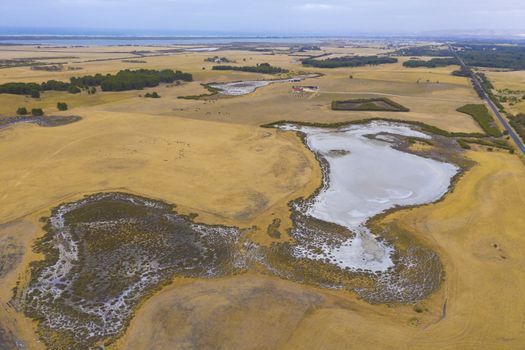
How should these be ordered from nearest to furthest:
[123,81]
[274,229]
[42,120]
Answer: [274,229] < [42,120] < [123,81]

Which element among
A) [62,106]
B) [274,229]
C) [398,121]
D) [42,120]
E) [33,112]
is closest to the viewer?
[274,229]

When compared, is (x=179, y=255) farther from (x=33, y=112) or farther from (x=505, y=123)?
(x=505, y=123)

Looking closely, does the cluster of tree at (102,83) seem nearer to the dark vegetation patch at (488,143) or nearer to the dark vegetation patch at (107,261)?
the dark vegetation patch at (107,261)

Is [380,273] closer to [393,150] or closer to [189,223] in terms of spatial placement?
[189,223]

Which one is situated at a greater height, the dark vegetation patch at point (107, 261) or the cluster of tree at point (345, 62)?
the cluster of tree at point (345, 62)

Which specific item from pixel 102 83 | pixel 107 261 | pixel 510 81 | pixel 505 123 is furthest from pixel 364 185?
pixel 510 81

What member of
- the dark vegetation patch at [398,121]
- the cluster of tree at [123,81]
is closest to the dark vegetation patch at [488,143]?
the dark vegetation patch at [398,121]

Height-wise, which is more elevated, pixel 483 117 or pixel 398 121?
pixel 483 117
